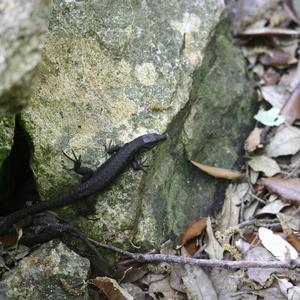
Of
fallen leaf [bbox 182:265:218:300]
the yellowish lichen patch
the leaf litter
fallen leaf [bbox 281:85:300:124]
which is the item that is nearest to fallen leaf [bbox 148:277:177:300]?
the leaf litter

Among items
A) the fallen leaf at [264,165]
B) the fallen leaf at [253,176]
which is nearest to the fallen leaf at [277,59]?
the fallen leaf at [264,165]

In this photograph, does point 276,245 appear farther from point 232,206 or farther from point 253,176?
point 253,176

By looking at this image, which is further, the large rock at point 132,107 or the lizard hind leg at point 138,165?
the lizard hind leg at point 138,165

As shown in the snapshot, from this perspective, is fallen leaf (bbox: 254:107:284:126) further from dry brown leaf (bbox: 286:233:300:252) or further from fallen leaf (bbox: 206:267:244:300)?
fallen leaf (bbox: 206:267:244:300)

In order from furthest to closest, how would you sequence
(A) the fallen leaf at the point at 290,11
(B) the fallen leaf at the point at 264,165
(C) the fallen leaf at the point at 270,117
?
(A) the fallen leaf at the point at 290,11
(C) the fallen leaf at the point at 270,117
(B) the fallen leaf at the point at 264,165

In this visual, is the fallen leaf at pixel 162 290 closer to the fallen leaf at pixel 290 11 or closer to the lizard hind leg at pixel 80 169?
the lizard hind leg at pixel 80 169

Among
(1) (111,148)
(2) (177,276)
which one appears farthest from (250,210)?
(1) (111,148)

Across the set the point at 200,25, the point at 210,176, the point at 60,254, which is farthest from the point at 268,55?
the point at 60,254
